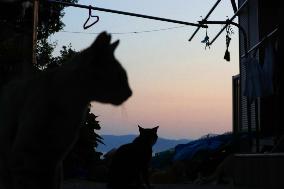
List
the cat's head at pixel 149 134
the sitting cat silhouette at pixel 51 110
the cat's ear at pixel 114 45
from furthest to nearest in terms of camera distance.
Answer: the cat's head at pixel 149 134, the cat's ear at pixel 114 45, the sitting cat silhouette at pixel 51 110

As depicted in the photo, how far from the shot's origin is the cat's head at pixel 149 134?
13.0 metres

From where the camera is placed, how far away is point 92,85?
13.7 feet

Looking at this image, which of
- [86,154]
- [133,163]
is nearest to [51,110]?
Answer: [133,163]

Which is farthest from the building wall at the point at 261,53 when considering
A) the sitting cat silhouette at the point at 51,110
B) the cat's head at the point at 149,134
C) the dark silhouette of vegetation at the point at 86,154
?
the sitting cat silhouette at the point at 51,110

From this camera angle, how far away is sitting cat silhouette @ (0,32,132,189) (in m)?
3.87

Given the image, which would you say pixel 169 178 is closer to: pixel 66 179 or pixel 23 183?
pixel 66 179

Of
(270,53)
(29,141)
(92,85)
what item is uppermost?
(270,53)

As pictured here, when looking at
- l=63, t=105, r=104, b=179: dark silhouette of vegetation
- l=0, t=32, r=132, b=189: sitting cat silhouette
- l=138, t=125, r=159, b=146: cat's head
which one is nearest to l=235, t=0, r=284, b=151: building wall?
l=138, t=125, r=159, b=146: cat's head

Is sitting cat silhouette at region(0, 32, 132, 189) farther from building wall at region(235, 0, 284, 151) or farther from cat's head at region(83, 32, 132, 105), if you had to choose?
building wall at region(235, 0, 284, 151)

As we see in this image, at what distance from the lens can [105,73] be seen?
13.7 ft

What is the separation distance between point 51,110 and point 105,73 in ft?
1.53

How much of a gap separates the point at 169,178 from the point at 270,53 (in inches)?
248

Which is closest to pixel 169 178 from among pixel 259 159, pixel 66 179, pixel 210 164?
pixel 210 164

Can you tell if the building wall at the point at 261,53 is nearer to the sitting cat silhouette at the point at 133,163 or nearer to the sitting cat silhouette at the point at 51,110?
the sitting cat silhouette at the point at 133,163
